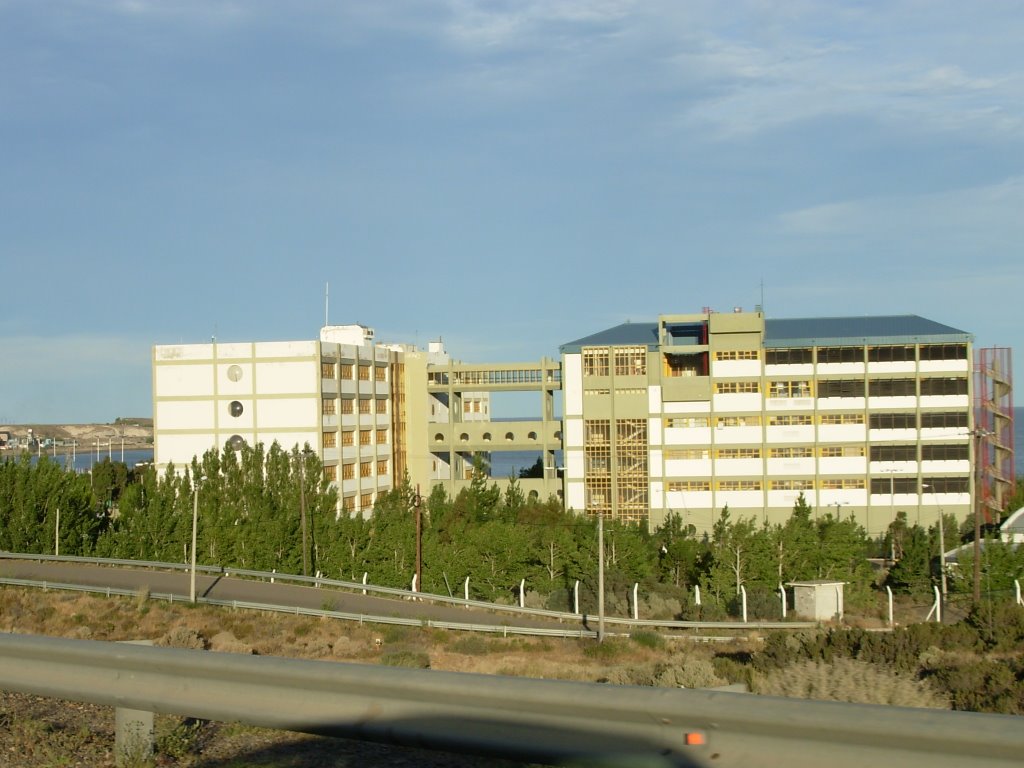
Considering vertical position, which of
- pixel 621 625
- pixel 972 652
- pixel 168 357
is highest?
pixel 168 357

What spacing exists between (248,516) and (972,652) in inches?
1764

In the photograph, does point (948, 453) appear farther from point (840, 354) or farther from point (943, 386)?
point (840, 354)

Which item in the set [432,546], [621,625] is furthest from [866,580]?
[432,546]

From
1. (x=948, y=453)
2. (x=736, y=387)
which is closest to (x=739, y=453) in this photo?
(x=736, y=387)

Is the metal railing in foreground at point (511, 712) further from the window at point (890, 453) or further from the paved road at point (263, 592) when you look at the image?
the window at point (890, 453)

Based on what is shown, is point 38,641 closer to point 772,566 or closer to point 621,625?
point 621,625

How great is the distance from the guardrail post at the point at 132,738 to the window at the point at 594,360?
67576mm

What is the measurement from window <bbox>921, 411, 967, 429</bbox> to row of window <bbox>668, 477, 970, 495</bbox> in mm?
3272

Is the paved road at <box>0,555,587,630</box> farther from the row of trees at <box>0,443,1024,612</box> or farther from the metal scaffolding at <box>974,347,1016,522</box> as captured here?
the metal scaffolding at <box>974,347,1016,522</box>

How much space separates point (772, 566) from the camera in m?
47.9

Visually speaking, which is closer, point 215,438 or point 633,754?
point 633,754

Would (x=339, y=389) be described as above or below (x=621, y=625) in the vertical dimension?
above

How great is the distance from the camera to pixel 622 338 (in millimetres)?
74438

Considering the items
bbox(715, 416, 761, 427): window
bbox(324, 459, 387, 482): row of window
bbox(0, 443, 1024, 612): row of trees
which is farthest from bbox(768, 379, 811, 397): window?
bbox(324, 459, 387, 482): row of window
